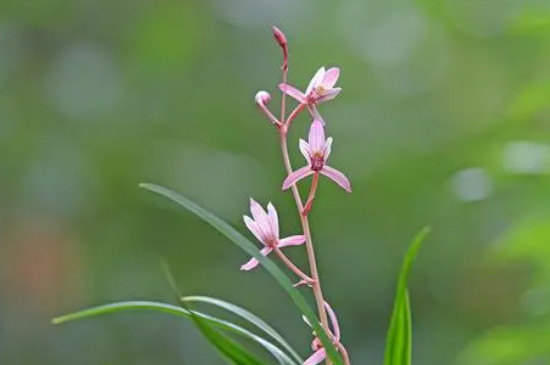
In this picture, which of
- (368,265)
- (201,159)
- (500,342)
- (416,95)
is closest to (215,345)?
(500,342)

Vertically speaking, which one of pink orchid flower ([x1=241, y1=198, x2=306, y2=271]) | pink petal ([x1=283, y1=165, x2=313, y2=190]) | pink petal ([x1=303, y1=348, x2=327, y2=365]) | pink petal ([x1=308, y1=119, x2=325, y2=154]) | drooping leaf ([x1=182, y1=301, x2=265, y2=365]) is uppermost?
pink petal ([x1=308, y1=119, x2=325, y2=154])

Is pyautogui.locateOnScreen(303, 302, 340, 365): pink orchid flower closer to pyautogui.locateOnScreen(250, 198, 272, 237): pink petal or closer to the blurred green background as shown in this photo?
pyautogui.locateOnScreen(250, 198, 272, 237): pink petal

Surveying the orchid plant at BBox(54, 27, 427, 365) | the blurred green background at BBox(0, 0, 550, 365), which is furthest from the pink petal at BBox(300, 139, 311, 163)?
the blurred green background at BBox(0, 0, 550, 365)

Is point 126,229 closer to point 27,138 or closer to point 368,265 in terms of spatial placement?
point 27,138

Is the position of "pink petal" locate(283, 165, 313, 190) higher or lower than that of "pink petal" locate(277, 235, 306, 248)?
higher

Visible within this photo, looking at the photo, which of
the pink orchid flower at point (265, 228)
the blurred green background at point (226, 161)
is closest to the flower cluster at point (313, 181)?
the pink orchid flower at point (265, 228)

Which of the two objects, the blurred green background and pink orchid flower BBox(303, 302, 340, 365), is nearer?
pink orchid flower BBox(303, 302, 340, 365)

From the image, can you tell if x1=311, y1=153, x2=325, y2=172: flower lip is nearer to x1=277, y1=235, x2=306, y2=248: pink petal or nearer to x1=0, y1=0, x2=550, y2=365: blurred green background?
x1=277, y1=235, x2=306, y2=248: pink petal
